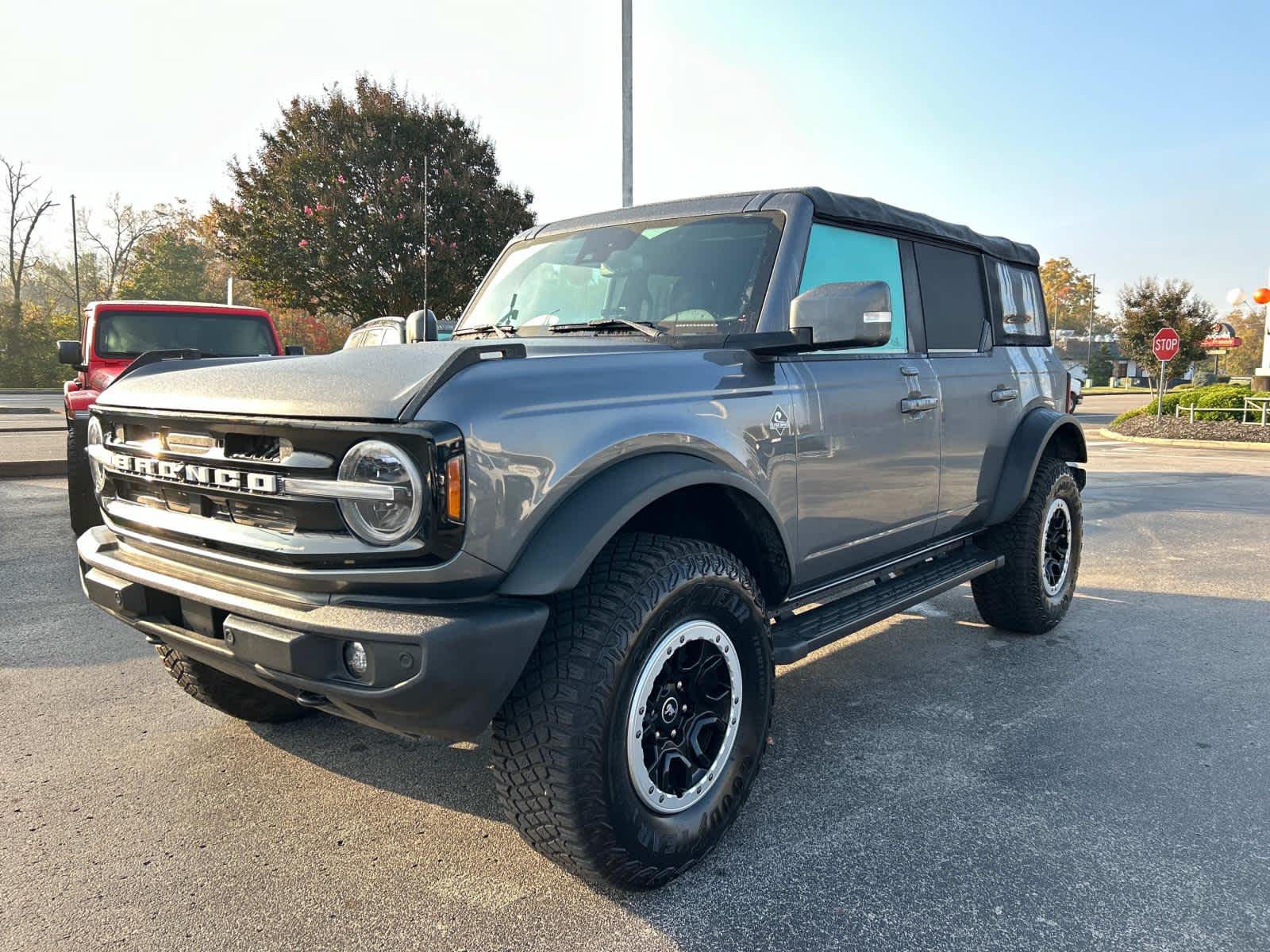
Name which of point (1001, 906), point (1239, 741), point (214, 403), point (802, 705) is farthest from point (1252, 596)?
point (214, 403)

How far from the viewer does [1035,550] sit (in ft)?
14.8

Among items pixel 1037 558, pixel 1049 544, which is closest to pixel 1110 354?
pixel 1049 544

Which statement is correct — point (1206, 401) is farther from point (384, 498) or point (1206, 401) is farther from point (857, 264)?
point (384, 498)

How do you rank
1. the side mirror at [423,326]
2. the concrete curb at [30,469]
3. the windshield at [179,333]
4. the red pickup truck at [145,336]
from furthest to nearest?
the concrete curb at [30,469], the windshield at [179,333], the red pickup truck at [145,336], the side mirror at [423,326]

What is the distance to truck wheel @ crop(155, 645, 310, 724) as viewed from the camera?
3178 millimetres

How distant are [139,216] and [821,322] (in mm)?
64425

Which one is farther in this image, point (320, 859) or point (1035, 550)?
point (1035, 550)

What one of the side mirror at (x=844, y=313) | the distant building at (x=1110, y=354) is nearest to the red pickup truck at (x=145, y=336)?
the side mirror at (x=844, y=313)

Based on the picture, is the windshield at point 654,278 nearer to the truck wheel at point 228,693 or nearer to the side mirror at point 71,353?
the truck wheel at point 228,693

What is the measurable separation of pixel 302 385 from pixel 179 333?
24.6 feet

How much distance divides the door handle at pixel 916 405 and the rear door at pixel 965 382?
103 millimetres

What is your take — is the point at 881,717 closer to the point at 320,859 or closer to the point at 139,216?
the point at 320,859

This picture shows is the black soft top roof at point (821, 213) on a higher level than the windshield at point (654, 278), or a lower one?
higher

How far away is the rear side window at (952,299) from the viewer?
12.8ft
